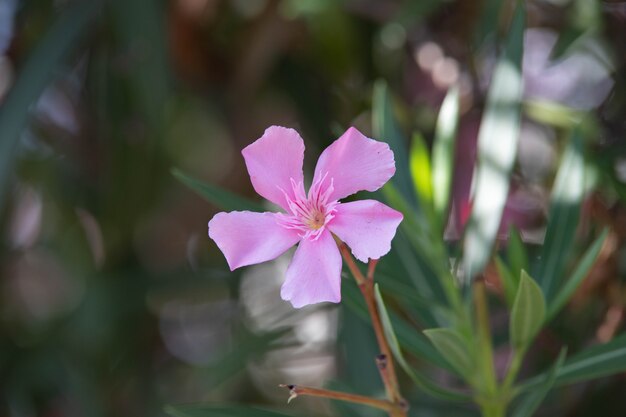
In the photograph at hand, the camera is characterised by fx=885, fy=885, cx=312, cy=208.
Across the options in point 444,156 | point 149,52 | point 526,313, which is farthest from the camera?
point 149,52

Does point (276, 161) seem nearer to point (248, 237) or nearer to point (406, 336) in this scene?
point (248, 237)

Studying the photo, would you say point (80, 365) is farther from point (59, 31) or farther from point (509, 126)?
point (509, 126)

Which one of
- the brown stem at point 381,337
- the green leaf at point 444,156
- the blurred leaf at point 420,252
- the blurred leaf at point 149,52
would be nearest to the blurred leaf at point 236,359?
the blurred leaf at point 149,52

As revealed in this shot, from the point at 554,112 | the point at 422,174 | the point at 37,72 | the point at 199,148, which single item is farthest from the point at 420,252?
the point at 199,148

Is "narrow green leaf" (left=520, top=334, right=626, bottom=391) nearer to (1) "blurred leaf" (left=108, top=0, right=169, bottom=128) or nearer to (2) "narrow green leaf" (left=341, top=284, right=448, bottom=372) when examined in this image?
(2) "narrow green leaf" (left=341, top=284, right=448, bottom=372)

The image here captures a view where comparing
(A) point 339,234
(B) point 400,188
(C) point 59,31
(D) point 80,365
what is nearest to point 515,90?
(B) point 400,188

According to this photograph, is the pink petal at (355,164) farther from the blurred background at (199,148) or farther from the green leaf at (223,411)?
the blurred background at (199,148)

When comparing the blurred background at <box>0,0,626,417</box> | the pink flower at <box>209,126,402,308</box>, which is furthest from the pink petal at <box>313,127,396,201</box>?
the blurred background at <box>0,0,626,417</box>
